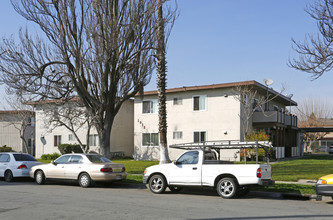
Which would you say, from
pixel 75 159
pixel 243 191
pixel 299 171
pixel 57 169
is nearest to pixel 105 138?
pixel 75 159

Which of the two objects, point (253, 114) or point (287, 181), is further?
point (253, 114)

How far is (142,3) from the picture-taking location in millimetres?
17156

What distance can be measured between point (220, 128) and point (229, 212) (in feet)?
62.6

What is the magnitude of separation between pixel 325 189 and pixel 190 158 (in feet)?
13.6

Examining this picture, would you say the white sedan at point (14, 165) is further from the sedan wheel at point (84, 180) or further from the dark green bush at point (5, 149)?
the dark green bush at point (5, 149)

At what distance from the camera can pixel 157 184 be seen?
1283 centimetres

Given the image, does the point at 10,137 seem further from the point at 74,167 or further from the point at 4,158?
the point at 74,167

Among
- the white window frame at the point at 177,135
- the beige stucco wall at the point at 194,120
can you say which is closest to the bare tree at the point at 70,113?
the beige stucco wall at the point at 194,120

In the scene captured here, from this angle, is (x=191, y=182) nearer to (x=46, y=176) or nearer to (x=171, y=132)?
(x=46, y=176)

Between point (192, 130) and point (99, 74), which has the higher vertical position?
point (99, 74)

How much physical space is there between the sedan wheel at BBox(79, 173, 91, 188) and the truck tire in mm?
2938

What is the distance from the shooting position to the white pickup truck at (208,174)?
1134 cm

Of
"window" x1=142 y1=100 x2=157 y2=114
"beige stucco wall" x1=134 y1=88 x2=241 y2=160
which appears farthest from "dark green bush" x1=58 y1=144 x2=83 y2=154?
"window" x1=142 y1=100 x2=157 y2=114

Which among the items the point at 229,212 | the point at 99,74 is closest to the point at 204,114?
the point at 99,74
